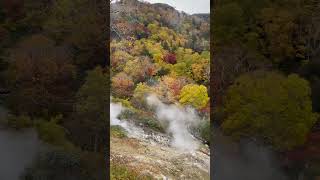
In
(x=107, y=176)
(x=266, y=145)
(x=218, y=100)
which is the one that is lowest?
(x=107, y=176)

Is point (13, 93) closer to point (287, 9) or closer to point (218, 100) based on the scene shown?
point (218, 100)

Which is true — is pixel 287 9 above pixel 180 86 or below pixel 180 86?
above

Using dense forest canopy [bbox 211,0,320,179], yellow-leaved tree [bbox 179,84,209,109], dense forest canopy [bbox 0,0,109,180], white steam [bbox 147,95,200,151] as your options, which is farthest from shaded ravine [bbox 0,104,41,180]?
dense forest canopy [bbox 211,0,320,179]

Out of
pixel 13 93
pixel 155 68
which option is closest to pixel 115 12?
pixel 155 68

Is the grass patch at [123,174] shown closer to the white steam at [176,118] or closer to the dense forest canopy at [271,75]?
the white steam at [176,118]

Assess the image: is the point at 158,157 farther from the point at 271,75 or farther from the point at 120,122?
the point at 271,75

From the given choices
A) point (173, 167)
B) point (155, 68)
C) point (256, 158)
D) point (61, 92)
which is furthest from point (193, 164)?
point (61, 92)

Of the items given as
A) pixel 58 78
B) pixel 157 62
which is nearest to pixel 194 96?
pixel 157 62
